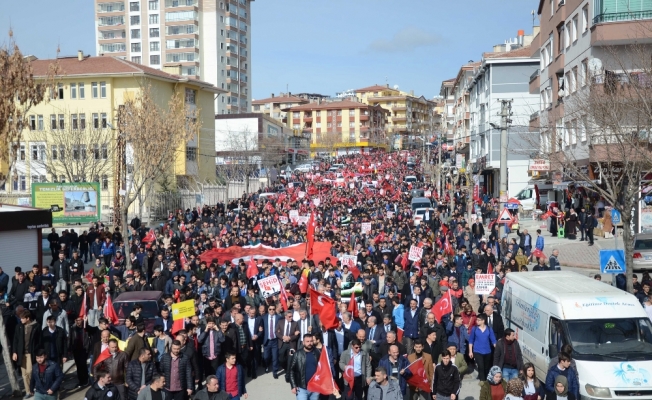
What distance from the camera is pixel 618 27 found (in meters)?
29.0

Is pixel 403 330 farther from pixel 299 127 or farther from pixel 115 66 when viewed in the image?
pixel 299 127

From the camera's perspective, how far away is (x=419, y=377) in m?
10.3

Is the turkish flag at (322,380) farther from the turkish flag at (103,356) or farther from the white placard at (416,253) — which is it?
the white placard at (416,253)

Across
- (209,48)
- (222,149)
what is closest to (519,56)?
(222,149)

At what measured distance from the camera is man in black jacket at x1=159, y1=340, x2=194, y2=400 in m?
10.5

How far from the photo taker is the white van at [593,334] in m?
10.2

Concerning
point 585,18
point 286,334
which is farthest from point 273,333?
point 585,18

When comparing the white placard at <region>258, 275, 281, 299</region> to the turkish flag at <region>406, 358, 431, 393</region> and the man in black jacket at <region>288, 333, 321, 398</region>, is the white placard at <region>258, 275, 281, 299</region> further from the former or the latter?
the turkish flag at <region>406, 358, 431, 393</region>

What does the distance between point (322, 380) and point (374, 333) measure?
2157 mm

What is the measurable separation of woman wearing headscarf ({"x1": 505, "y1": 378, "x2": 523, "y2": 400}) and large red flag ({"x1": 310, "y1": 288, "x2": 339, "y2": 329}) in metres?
4.73

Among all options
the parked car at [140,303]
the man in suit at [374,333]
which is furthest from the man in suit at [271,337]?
the parked car at [140,303]

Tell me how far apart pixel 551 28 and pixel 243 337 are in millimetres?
32323

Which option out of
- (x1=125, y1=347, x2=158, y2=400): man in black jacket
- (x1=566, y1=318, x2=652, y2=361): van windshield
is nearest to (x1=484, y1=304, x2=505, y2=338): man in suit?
(x1=566, y1=318, x2=652, y2=361): van windshield

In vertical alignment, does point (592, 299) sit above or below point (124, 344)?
above
